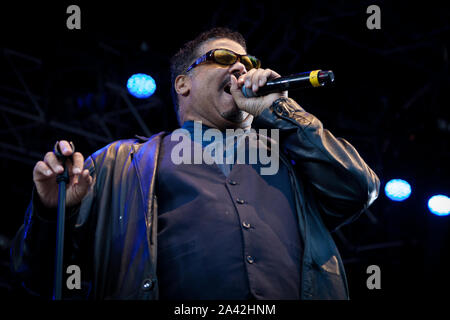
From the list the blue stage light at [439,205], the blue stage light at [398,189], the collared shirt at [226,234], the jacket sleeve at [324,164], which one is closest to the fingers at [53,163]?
the collared shirt at [226,234]

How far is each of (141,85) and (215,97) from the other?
2.64 m

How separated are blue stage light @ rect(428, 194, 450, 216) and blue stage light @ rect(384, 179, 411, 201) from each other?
0.26m

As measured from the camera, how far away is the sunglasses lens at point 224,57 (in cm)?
255

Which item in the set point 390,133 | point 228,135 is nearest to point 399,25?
point 390,133

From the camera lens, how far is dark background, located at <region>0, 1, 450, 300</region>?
4.96 metres

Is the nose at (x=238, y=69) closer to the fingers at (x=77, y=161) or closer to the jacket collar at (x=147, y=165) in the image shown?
the jacket collar at (x=147, y=165)

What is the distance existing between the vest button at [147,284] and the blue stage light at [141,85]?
3.55m

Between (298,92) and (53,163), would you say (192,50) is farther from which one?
(298,92)

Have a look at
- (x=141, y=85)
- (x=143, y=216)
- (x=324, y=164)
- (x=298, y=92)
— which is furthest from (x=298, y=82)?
(x=298, y=92)

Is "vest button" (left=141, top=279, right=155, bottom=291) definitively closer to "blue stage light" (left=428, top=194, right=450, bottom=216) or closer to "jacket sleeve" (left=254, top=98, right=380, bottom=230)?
A: "jacket sleeve" (left=254, top=98, right=380, bottom=230)

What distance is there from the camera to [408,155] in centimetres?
565
